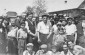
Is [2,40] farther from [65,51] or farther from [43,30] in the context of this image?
[65,51]

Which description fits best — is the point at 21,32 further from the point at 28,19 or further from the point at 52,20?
the point at 52,20

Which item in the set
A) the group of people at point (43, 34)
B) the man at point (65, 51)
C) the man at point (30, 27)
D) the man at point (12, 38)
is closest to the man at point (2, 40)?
the group of people at point (43, 34)

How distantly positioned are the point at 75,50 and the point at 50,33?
125cm

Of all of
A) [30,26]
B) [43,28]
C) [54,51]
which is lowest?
[54,51]

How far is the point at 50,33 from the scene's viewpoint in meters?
8.72

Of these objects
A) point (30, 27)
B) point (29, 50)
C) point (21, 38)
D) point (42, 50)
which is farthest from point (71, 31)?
point (21, 38)

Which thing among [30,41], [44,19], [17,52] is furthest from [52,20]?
[17,52]

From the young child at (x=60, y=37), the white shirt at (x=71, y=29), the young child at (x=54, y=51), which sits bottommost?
the young child at (x=54, y=51)

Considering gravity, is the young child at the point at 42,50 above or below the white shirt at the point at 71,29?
below

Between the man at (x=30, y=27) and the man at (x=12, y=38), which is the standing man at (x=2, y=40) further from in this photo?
the man at (x=30, y=27)

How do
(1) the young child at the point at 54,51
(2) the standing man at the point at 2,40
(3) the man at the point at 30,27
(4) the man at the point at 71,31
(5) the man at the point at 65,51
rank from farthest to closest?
(2) the standing man at the point at 2,40 → (4) the man at the point at 71,31 → (3) the man at the point at 30,27 → (1) the young child at the point at 54,51 → (5) the man at the point at 65,51

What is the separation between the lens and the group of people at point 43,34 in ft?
28.0

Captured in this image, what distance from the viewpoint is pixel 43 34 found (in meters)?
8.71

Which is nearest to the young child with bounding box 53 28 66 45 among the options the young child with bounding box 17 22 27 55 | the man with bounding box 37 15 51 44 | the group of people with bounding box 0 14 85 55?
the group of people with bounding box 0 14 85 55
